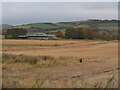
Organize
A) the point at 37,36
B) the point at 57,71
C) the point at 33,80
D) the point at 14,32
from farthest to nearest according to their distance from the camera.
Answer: the point at 37,36 < the point at 14,32 < the point at 57,71 < the point at 33,80

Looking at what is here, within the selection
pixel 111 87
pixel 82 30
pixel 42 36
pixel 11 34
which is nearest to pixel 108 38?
pixel 82 30

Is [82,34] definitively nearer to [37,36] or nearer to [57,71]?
[37,36]

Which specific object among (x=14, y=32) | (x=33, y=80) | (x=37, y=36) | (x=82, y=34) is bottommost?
(x=37, y=36)

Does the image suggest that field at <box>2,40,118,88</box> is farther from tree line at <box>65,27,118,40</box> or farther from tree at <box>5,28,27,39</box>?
tree line at <box>65,27,118,40</box>

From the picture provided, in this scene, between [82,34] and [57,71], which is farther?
[82,34]

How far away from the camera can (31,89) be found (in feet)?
24.1

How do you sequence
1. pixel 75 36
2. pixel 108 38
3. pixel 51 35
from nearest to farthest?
pixel 108 38 → pixel 75 36 → pixel 51 35

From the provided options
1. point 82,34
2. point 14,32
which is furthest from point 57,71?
point 14,32

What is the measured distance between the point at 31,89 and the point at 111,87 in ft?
6.50

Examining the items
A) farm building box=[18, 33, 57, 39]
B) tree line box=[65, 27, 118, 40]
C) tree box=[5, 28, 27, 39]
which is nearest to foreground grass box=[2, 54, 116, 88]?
tree box=[5, 28, 27, 39]

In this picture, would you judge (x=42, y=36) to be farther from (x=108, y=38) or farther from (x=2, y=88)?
(x=2, y=88)

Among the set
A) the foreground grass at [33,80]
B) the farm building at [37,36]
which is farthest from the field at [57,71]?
the farm building at [37,36]

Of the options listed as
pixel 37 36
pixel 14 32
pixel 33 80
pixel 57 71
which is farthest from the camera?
pixel 37 36

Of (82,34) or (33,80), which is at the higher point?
(33,80)
